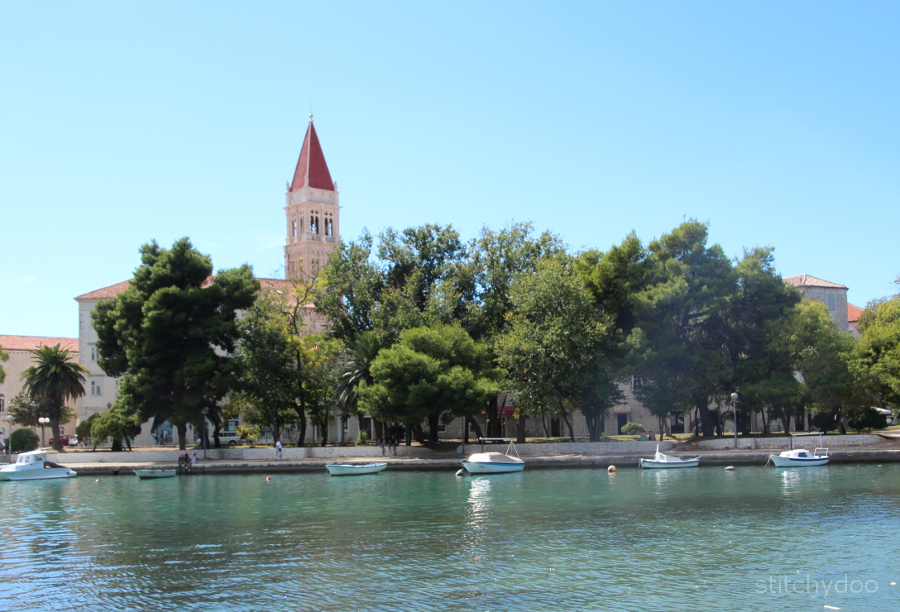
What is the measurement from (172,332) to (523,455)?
23753 millimetres

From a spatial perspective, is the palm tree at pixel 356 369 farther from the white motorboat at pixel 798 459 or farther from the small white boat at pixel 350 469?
the white motorboat at pixel 798 459

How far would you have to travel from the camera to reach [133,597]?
655 inches

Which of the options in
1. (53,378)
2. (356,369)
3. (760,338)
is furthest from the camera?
(53,378)

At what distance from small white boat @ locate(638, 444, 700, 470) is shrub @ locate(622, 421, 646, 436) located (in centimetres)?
1985

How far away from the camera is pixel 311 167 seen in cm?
10969

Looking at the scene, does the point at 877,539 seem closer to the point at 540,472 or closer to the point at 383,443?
the point at 540,472

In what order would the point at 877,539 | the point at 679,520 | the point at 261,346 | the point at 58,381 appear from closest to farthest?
the point at 877,539
the point at 679,520
the point at 261,346
the point at 58,381

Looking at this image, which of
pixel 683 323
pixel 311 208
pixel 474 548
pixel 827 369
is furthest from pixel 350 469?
pixel 311 208

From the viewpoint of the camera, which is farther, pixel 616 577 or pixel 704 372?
pixel 704 372

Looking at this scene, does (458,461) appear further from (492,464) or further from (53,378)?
(53,378)

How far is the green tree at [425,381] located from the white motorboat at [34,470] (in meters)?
19.5

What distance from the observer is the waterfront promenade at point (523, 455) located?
143 ft

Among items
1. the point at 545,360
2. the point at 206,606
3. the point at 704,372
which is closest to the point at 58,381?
the point at 545,360

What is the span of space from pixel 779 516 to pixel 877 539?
440 cm
